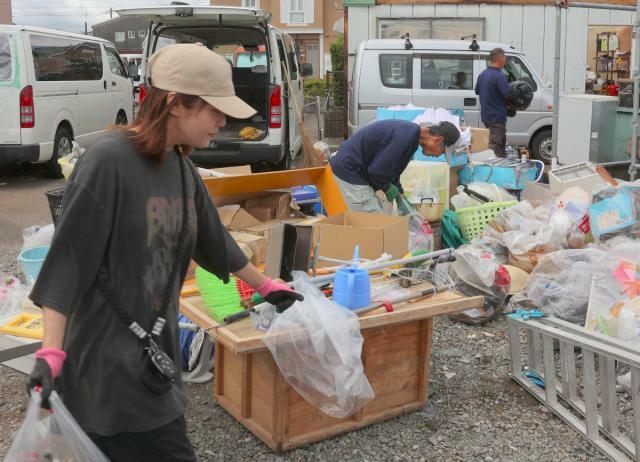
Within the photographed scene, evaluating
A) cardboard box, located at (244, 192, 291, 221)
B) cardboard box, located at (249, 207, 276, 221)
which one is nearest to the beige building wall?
cardboard box, located at (244, 192, 291, 221)

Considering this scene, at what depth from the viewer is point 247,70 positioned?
9141 mm

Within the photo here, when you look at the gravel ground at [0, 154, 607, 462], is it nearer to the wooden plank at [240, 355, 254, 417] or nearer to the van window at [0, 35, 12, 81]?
the wooden plank at [240, 355, 254, 417]

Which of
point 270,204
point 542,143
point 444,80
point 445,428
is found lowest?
point 445,428

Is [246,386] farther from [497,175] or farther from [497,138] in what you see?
[497,138]

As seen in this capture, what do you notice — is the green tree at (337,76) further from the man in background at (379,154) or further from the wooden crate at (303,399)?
the wooden crate at (303,399)

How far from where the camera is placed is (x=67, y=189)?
176 centimetres

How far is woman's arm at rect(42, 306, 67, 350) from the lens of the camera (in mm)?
1682

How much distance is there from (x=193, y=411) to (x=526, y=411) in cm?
158

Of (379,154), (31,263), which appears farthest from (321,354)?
(31,263)

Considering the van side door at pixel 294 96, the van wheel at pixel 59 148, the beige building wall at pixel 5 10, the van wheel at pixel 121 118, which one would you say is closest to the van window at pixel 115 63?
the van wheel at pixel 121 118

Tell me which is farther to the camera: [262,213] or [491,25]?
[491,25]

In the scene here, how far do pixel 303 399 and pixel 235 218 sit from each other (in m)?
2.08

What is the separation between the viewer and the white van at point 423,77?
10352 millimetres

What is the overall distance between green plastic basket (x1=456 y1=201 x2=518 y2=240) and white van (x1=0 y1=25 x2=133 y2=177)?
381 centimetres
